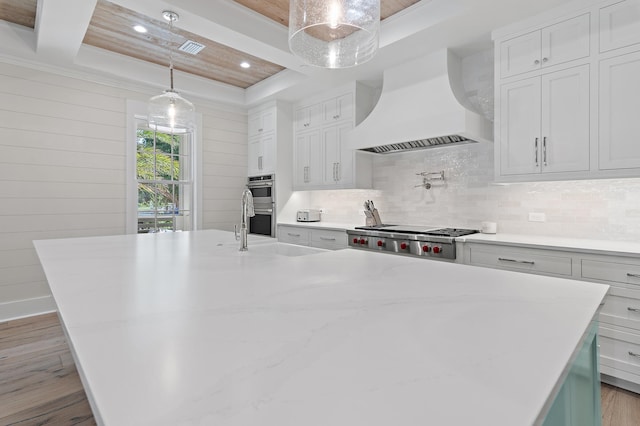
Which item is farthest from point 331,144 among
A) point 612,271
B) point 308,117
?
point 612,271

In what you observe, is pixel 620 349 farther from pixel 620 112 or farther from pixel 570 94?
pixel 570 94

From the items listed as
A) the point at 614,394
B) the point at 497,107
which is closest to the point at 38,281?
the point at 497,107

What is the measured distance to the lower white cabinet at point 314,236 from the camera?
3.91 meters

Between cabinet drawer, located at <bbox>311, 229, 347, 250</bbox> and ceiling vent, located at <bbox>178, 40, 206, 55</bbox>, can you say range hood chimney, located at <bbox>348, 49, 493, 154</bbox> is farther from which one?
ceiling vent, located at <bbox>178, 40, 206, 55</bbox>

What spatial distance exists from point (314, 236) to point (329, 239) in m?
0.27

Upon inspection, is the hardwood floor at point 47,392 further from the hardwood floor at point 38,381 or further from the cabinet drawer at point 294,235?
the cabinet drawer at point 294,235

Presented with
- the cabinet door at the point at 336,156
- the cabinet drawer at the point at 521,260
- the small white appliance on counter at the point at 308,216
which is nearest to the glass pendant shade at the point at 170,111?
the cabinet door at the point at 336,156

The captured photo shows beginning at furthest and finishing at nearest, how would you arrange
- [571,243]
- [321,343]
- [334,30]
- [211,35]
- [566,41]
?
[211,35] → [566,41] → [571,243] → [334,30] → [321,343]

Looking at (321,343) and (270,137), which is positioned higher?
(270,137)

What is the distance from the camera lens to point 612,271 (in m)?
2.18

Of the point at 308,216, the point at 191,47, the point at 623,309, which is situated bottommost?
the point at 623,309

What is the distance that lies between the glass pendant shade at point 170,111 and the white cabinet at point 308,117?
2.11 metres

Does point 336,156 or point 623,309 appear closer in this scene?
point 623,309

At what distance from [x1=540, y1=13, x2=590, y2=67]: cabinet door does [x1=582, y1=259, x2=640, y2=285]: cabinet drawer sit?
4.99 ft
